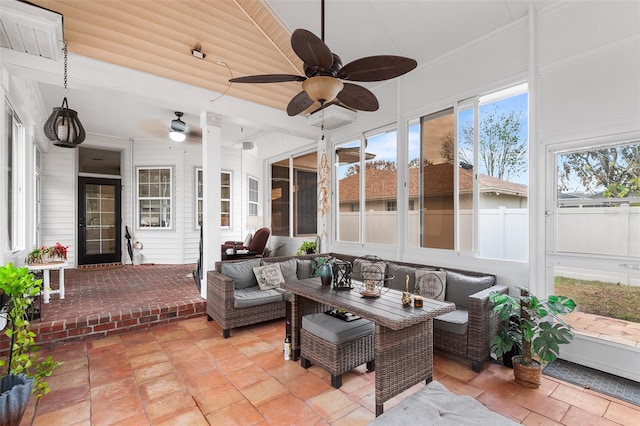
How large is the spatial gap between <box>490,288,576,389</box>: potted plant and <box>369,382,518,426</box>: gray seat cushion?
1.25 m

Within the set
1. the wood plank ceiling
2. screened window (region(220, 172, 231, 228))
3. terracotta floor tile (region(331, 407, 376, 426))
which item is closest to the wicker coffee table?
terracotta floor tile (region(331, 407, 376, 426))

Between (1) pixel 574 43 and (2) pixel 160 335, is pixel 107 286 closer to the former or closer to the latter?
(2) pixel 160 335

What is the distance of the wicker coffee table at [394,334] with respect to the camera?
2.09m

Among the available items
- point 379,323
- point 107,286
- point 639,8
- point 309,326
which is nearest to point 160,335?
point 309,326

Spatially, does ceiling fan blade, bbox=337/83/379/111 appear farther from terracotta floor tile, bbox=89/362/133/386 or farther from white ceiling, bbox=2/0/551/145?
terracotta floor tile, bbox=89/362/133/386

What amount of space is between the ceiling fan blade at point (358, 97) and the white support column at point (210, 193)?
2.55m

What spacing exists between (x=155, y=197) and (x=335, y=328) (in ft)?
22.6

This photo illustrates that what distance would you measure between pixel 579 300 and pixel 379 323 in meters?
2.26

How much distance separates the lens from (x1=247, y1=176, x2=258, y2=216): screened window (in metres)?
8.43

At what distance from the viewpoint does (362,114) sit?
5078mm

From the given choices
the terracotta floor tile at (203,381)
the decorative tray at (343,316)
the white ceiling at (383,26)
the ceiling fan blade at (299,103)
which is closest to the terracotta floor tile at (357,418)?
the decorative tray at (343,316)

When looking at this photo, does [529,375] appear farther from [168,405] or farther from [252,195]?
[252,195]

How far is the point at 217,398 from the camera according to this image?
237 cm

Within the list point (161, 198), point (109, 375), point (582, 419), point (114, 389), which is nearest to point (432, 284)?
point (582, 419)
